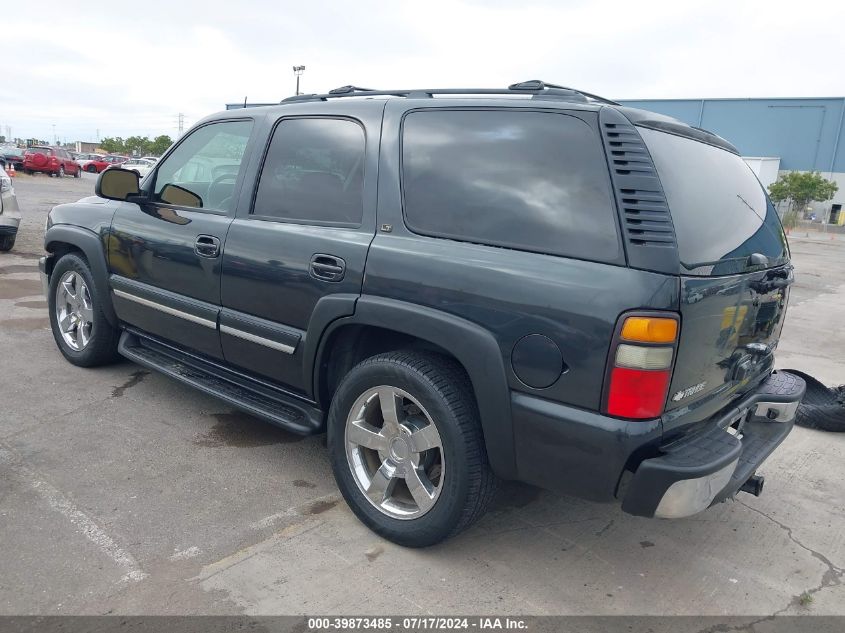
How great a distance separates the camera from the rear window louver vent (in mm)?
2223

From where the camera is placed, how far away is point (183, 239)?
12.1 ft

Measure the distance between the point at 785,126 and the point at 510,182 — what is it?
2028 inches

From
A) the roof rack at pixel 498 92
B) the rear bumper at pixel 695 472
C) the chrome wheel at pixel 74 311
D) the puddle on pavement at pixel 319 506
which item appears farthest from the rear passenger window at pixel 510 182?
the chrome wheel at pixel 74 311

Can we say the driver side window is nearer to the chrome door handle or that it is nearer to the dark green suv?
the dark green suv

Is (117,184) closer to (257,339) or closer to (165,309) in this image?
(165,309)

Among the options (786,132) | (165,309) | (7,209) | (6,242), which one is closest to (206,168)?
(165,309)

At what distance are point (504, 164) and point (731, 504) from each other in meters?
2.25

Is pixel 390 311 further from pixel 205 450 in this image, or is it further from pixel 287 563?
pixel 205 450

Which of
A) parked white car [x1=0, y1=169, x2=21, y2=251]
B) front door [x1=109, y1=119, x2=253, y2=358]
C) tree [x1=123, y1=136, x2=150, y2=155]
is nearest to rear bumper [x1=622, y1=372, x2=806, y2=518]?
front door [x1=109, y1=119, x2=253, y2=358]

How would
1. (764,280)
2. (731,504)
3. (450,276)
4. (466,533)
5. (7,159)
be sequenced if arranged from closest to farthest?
(450,276), (764,280), (466,533), (731,504), (7,159)

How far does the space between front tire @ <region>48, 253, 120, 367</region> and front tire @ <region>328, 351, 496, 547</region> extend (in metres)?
2.37

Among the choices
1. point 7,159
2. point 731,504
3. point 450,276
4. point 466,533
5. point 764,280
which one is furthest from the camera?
point 7,159

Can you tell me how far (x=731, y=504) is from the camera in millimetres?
3471

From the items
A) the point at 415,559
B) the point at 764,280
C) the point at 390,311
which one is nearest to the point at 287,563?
the point at 415,559
